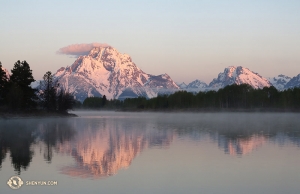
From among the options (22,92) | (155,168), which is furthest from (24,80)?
(155,168)

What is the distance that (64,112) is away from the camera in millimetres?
141875

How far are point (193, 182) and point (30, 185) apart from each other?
8662mm

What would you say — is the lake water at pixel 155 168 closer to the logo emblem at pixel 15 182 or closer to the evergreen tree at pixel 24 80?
the logo emblem at pixel 15 182

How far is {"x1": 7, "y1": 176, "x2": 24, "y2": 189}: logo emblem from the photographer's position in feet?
71.3

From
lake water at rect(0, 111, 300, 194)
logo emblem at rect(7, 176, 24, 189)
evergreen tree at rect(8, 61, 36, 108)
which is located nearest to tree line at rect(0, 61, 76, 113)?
evergreen tree at rect(8, 61, 36, 108)

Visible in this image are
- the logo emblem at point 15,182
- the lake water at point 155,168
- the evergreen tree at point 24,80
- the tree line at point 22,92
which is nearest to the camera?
the lake water at point 155,168

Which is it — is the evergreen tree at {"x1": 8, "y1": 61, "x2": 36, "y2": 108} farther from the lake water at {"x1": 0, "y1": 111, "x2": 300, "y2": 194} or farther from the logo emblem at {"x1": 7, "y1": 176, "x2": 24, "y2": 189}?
the logo emblem at {"x1": 7, "y1": 176, "x2": 24, "y2": 189}

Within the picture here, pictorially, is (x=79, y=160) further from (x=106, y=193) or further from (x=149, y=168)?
(x=106, y=193)

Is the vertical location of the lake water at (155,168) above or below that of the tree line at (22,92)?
below

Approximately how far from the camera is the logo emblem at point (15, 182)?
21.7 meters

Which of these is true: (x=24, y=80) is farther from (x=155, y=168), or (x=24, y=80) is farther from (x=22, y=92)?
(x=155, y=168)

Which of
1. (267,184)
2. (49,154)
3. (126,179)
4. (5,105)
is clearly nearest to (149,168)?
(126,179)

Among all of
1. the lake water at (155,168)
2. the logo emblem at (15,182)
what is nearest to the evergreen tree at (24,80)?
the lake water at (155,168)

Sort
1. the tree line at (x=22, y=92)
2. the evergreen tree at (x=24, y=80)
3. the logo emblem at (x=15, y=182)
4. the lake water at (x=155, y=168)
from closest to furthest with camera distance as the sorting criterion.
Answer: the lake water at (x=155, y=168), the logo emblem at (x=15, y=182), the tree line at (x=22, y=92), the evergreen tree at (x=24, y=80)
